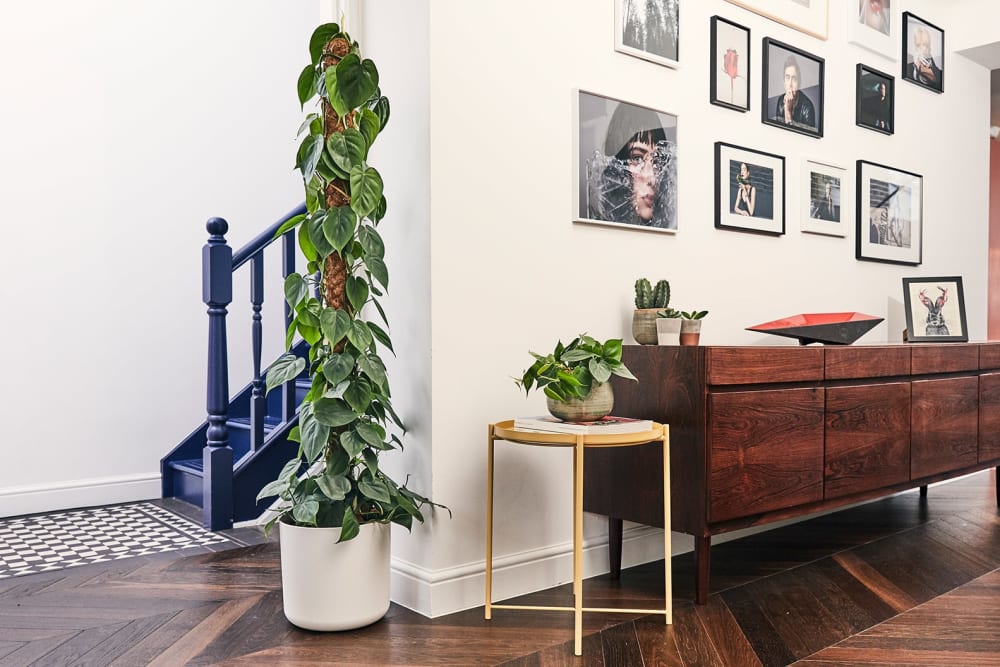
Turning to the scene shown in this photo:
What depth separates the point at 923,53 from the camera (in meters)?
4.19

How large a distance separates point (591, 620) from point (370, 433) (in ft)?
2.54

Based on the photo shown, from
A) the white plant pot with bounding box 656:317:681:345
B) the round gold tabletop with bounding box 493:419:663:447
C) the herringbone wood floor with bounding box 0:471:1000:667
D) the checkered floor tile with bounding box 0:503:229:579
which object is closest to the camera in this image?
the herringbone wood floor with bounding box 0:471:1000:667

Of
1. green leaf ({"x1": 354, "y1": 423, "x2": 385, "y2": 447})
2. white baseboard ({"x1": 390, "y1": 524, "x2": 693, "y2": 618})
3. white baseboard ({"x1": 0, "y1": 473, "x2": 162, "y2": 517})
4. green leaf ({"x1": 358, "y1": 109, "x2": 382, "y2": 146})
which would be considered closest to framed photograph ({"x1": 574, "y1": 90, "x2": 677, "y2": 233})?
green leaf ({"x1": 358, "y1": 109, "x2": 382, "y2": 146})

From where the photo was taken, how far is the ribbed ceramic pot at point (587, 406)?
7.29 feet

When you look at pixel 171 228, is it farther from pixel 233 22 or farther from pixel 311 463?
pixel 311 463

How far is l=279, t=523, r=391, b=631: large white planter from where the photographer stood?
216cm

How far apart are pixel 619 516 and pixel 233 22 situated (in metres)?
3.28

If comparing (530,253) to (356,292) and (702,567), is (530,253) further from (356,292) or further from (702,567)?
(702,567)

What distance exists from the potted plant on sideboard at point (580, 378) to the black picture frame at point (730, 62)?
4.34 feet

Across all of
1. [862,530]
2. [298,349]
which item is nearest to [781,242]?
[862,530]

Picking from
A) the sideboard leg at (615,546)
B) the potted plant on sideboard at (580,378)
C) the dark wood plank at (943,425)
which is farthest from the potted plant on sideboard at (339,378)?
the dark wood plank at (943,425)

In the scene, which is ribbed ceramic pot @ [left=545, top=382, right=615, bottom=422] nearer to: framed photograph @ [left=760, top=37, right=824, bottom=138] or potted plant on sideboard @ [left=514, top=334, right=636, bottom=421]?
potted plant on sideboard @ [left=514, top=334, right=636, bottom=421]

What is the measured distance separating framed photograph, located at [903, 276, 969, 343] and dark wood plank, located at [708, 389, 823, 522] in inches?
54.2

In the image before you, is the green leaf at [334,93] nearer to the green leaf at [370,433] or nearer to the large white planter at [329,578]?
the green leaf at [370,433]
